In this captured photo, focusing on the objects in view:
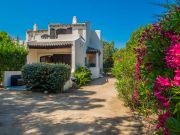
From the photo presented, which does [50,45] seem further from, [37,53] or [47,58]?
[47,58]

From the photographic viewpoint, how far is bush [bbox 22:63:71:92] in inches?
685

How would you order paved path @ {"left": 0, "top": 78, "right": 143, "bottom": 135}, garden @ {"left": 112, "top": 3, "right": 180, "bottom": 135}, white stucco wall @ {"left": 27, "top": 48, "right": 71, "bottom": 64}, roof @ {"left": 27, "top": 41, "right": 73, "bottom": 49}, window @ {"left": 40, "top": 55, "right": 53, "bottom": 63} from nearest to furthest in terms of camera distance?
garden @ {"left": 112, "top": 3, "right": 180, "bottom": 135} → paved path @ {"left": 0, "top": 78, "right": 143, "bottom": 135} → roof @ {"left": 27, "top": 41, "right": 73, "bottom": 49} → white stucco wall @ {"left": 27, "top": 48, "right": 71, "bottom": 64} → window @ {"left": 40, "top": 55, "right": 53, "bottom": 63}

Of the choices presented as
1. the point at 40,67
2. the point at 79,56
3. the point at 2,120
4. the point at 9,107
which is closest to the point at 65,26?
the point at 79,56

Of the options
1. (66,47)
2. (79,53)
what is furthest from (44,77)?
(79,53)

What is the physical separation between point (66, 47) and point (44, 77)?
26.7 feet

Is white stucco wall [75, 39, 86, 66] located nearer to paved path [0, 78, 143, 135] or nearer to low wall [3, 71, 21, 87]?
low wall [3, 71, 21, 87]

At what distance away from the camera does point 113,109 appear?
11852mm

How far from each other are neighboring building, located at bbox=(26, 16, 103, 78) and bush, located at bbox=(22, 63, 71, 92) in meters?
7.06

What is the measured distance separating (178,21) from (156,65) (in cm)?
98

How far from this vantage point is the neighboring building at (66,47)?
25.0m

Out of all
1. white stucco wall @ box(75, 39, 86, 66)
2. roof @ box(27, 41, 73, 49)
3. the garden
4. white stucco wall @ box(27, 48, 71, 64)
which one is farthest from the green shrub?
the garden

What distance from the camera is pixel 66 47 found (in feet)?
82.7

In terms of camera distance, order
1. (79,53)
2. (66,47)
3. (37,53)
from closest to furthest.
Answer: (66,47), (79,53), (37,53)

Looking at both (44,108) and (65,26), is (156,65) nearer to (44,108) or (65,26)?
(44,108)
